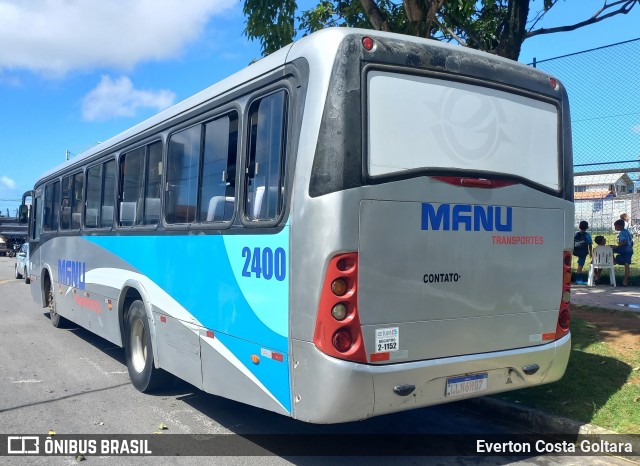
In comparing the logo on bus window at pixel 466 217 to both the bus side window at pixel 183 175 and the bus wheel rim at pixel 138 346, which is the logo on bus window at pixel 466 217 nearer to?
the bus side window at pixel 183 175

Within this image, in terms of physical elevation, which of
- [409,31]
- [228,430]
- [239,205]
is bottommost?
[228,430]

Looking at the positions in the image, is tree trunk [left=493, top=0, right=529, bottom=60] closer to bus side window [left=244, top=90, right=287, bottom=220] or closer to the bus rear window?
the bus rear window

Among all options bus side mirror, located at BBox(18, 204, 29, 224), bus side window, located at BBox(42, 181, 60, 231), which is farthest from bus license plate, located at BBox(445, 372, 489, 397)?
bus side mirror, located at BBox(18, 204, 29, 224)

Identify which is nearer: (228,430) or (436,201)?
(436,201)

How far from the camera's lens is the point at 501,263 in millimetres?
5125

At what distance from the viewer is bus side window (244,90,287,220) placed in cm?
479

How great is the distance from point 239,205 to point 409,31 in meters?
5.86

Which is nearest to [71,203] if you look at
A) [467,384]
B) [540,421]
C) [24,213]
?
[24,213]

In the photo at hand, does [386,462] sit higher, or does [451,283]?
[451,283]

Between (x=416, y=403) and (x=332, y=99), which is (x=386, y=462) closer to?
(x=416, y=403)

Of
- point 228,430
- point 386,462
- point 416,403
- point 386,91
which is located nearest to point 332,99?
point 386,91

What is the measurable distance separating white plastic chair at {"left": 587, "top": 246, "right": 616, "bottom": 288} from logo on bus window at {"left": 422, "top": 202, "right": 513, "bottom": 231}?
33.9ft

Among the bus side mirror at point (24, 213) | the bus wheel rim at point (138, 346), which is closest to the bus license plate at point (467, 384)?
the bus wheel rim at point (138, 346)

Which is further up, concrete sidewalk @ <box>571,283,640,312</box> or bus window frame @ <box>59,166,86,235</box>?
bus window frame @ <box>59,166,86,235</box>
